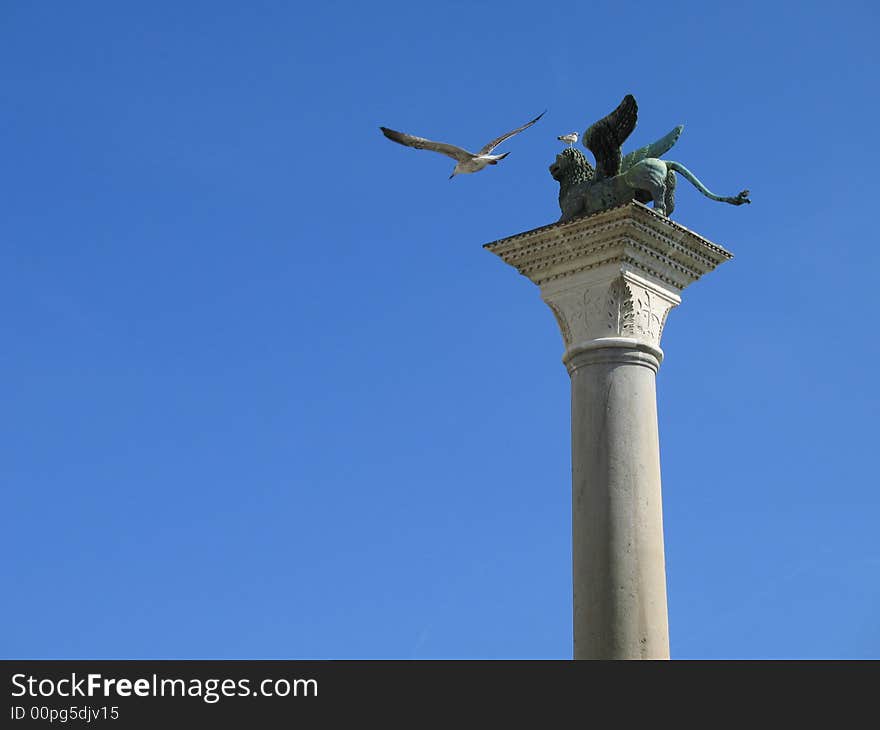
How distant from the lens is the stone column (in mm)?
16938


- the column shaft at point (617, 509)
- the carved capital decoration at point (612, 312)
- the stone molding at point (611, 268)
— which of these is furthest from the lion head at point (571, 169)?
the column shaft at point (617, 509)

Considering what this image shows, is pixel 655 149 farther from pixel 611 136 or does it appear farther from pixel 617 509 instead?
pixel 617 509

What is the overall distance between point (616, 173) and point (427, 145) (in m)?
2.64

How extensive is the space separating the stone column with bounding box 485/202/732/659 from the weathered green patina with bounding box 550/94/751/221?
1.89ft

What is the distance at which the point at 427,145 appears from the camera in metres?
20.3

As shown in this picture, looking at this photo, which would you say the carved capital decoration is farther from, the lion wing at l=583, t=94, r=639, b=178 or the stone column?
the lion wing at l=583, t=94, r=639, b=178

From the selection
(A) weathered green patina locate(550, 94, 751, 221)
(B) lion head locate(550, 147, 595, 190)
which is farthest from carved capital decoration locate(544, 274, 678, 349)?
(B) lion head locate(550, 147, 595, 190)

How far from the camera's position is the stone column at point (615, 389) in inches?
667

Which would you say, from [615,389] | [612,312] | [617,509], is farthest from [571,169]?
[617,509]
